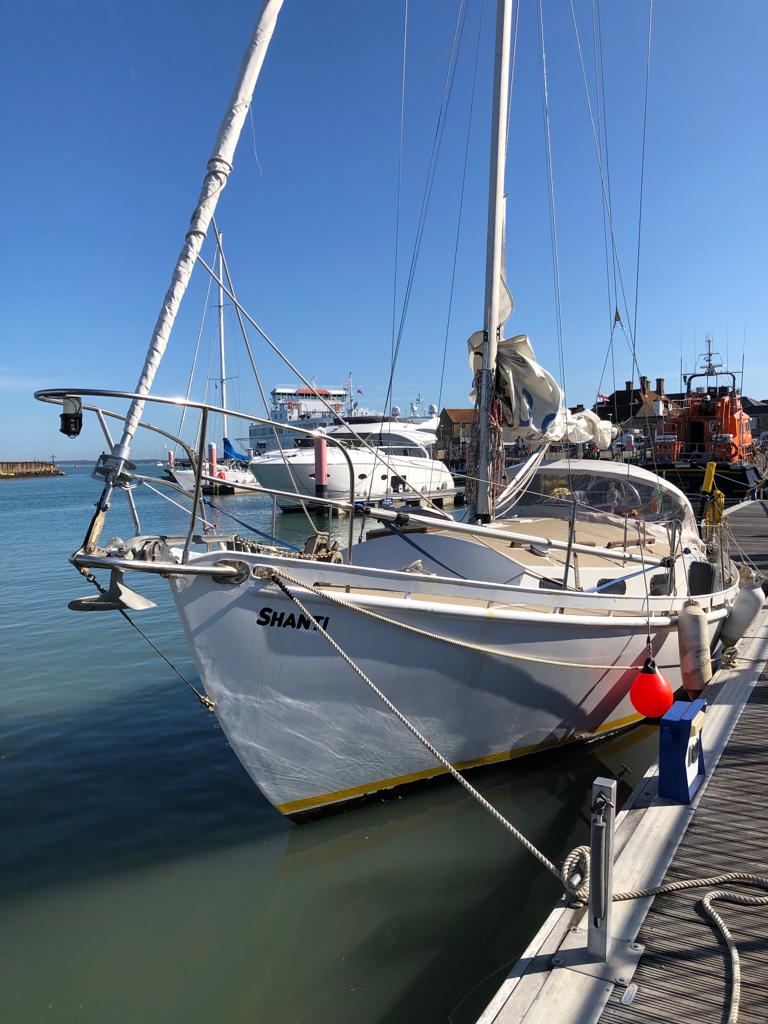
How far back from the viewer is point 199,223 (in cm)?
487

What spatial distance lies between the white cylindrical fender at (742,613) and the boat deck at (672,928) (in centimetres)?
347

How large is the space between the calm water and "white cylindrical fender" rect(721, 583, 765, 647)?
2095 mm

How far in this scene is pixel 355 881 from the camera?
17.0ft

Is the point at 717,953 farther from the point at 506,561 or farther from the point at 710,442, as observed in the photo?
the point at 710,442

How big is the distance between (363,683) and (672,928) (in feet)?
8.40

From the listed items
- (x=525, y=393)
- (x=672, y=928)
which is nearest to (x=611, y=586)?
(x=525, y=393)

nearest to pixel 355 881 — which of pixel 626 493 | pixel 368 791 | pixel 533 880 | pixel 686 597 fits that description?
pixel 368 791

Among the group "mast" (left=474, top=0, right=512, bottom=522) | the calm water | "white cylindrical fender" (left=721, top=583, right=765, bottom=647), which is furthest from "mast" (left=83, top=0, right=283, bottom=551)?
"white cylindrical fender" (left=721, top=583, right=765, bottom=647)

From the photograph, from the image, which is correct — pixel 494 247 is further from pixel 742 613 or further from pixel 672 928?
pixel 672 928

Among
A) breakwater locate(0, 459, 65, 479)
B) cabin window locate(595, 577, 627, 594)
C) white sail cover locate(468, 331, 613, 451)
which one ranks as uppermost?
white sail cover locate(468, 331, 613, 451)

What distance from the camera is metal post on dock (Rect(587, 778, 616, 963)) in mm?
3258

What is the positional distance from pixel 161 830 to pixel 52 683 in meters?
4.58

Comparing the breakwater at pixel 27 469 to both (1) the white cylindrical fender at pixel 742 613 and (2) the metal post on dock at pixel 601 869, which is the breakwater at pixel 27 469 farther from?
(2) the metal post on dock at pixel 601 869

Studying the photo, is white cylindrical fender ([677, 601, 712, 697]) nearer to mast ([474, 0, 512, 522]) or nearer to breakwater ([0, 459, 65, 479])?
mast ([474, 0, 512, 522])
